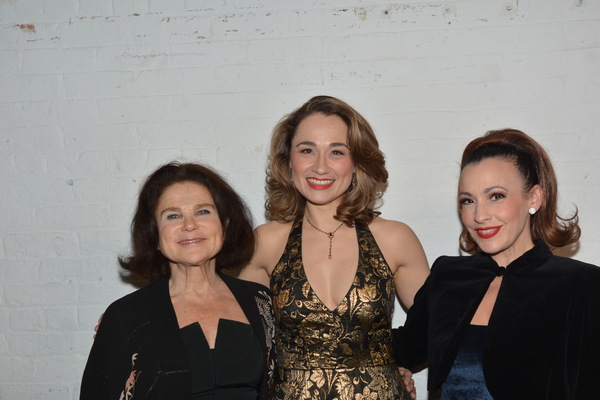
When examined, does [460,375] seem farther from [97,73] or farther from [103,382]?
[97,73]

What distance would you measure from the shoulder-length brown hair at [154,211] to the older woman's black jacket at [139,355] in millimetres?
146

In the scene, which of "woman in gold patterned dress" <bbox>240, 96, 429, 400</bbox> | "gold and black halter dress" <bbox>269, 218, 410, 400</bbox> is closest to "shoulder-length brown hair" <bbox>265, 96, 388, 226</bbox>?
"woman in gold patterned dress" <bbox>240, 96, 429, 400</bbox>

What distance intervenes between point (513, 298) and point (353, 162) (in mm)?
918

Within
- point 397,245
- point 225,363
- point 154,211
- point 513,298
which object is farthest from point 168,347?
point 513,298

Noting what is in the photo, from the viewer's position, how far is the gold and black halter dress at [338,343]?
8.45 feet

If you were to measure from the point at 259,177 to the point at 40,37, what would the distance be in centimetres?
128

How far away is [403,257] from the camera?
2.75 metres

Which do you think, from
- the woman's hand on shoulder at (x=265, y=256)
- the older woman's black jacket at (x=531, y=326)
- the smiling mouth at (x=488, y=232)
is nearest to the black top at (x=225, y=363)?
the woman's hand on shoulder at (x=265, y=256)

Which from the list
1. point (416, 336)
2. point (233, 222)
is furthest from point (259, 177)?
point (416, 336)

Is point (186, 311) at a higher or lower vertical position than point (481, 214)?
lower

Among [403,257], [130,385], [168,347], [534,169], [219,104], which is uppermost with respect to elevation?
[219,104]

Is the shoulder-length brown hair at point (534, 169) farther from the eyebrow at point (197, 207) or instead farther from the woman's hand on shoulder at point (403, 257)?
the eyebrow at point (197, 207)

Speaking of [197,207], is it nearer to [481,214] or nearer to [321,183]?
[321,183]

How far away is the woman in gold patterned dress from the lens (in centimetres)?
260
